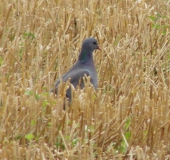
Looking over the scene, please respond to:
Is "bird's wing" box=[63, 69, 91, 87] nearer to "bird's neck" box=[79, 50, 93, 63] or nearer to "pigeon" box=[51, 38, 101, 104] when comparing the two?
"pigeon" box=[51, 38, 101, 104]

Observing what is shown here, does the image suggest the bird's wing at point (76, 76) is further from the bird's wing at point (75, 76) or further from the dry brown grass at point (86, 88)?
the dry brown grass at point (86, 88)

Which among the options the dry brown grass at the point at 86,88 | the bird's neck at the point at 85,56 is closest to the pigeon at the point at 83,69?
the bird's neck at the point at 85,56

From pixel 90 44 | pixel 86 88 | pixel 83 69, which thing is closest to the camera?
pixel 86 88

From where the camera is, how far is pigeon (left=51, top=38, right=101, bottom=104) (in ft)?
24.1

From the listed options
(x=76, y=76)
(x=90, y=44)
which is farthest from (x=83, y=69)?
(x=90, y=44)

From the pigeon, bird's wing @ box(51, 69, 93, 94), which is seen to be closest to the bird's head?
the pigeon

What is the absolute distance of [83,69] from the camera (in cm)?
770

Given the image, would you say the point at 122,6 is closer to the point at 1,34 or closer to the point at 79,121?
the point at 1,34

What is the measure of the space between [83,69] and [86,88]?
1.22 m

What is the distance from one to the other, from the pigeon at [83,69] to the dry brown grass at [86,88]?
161 mm

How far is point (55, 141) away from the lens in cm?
588

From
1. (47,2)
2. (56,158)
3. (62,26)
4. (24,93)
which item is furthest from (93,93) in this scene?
(47,2)

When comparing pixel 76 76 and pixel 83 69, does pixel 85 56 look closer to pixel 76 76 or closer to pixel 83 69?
pixel 83 69

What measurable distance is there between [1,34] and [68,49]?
0.79m
